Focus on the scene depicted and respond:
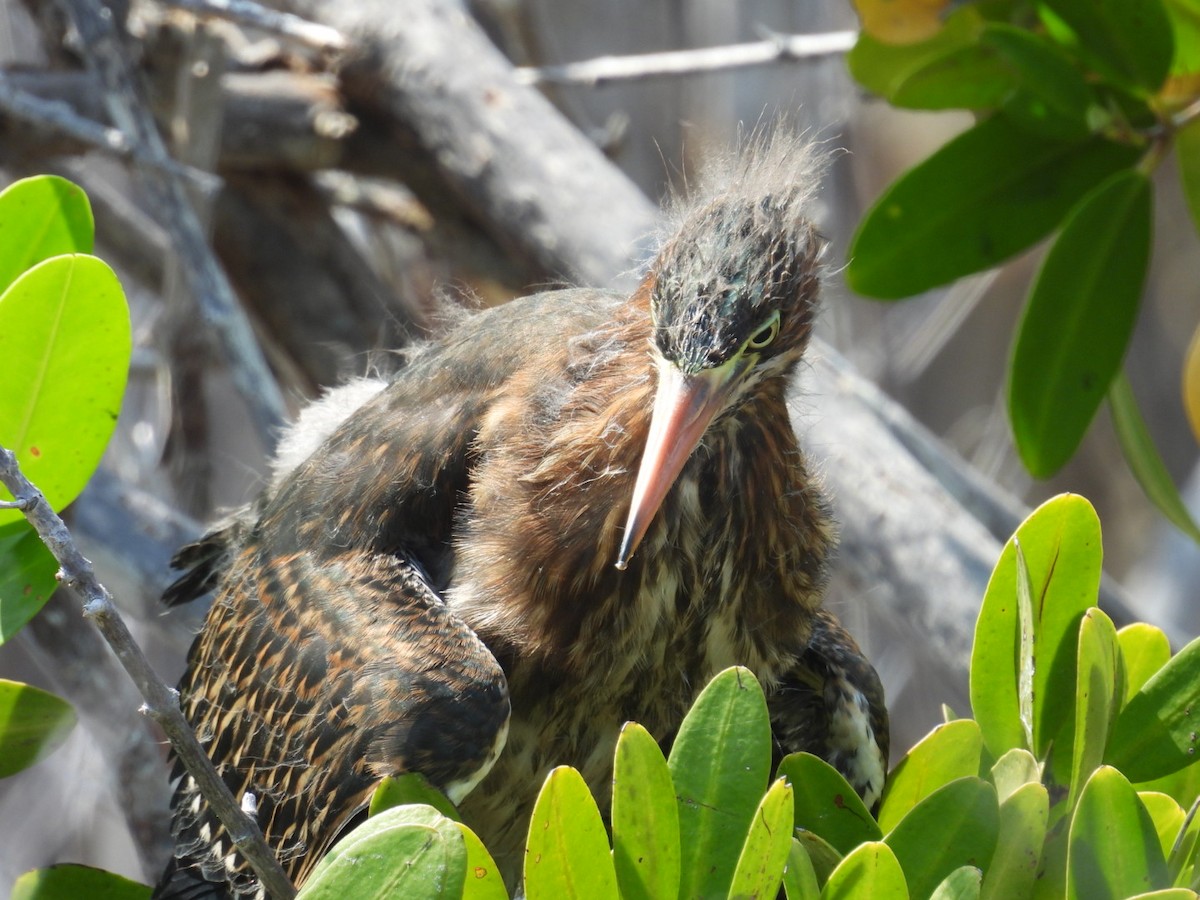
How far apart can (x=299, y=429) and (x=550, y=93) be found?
1650 millimetres

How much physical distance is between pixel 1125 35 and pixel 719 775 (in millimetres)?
1602

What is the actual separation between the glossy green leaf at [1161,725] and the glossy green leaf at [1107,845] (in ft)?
0.64

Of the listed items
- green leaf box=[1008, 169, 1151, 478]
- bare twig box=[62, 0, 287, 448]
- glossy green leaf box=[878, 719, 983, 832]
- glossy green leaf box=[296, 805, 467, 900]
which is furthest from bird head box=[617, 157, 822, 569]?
bare twig box=[62, 0, 287, 448]

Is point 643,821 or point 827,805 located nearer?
point 643,821

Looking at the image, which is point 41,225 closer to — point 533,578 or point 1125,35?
point 533,578

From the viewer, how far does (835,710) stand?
240cm

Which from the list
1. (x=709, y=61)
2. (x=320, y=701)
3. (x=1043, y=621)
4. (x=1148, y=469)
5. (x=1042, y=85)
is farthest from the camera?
(x=709, y=61)

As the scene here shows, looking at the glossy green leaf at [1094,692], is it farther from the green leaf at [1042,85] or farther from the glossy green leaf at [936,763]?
the green leaf at [1042,85]

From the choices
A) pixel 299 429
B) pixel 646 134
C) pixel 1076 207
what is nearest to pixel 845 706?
pixel 1076 207

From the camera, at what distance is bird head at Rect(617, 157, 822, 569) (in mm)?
1867

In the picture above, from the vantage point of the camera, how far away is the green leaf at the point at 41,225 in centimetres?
182

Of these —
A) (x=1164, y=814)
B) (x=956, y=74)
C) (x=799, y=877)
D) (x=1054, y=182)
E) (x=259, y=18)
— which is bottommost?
(x=1164, y=814)

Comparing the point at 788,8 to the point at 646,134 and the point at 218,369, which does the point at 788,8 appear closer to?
the point at 646,134

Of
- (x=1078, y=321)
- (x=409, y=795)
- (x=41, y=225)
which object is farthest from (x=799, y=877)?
(x=1078, y=321)
